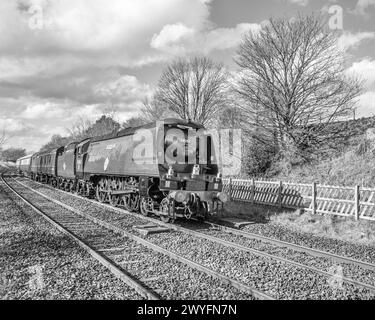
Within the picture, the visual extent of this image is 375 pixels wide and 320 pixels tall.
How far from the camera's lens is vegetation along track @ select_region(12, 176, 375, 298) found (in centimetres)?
535

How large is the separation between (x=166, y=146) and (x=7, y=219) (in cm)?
605

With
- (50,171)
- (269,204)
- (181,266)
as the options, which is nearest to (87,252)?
(181,266)

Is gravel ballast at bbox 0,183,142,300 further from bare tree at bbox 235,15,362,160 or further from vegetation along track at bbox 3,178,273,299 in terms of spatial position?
bare tree at bbox 235,15,362,160

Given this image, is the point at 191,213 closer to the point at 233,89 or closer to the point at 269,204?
the point at 269,204

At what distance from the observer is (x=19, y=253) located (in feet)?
24.2

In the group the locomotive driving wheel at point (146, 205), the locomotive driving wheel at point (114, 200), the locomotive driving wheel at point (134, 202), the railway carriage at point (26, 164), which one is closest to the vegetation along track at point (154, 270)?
the locomotive driving wheel at point (146, 205)

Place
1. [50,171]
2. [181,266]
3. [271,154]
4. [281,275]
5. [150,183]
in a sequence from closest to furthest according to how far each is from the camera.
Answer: [281,275]
[181,266]
[150,183]
[271,154]
[50,171]

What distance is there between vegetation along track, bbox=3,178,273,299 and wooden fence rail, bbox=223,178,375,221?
23.1 feet

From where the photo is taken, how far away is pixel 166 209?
10.9 m

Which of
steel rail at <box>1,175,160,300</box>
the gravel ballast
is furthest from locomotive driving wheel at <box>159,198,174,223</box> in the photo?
the gravel ballast

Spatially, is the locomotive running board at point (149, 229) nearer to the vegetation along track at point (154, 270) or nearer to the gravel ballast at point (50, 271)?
the vegetation along track at point (154, 270)

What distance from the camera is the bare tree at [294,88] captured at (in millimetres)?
17859
